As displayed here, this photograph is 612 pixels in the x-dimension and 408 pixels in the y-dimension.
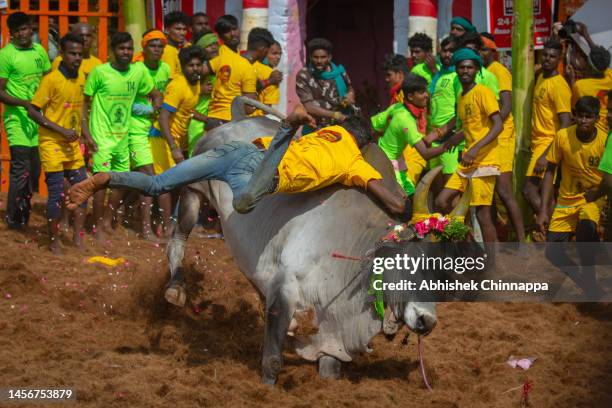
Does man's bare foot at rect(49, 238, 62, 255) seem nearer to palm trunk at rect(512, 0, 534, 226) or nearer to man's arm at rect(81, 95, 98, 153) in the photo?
man's arm at rect(81, 95, 98, 153)

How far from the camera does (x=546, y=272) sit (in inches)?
364

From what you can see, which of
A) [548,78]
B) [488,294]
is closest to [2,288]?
[488,294]

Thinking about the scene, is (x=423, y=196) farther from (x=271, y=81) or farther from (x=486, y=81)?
(x=271, y=81)

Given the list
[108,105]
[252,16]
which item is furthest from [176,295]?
[252,16]

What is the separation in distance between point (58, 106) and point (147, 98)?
3.08 feet

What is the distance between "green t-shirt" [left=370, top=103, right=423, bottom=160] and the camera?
904cm

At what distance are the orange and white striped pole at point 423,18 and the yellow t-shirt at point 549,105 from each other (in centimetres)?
189

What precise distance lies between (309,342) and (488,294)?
257cm

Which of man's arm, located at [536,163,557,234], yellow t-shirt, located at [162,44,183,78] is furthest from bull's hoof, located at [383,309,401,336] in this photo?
yellow t-shirt, located at [162,44,183,78]

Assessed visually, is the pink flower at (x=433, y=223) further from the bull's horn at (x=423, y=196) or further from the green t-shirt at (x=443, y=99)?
the green t-shirt at (x=443, y=99)

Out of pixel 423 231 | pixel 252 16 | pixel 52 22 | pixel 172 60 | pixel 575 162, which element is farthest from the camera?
pixel 52 22

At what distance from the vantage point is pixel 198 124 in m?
10.4

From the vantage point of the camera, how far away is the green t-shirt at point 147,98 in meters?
10.3

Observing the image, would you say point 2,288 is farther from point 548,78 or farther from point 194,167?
point 548,78
